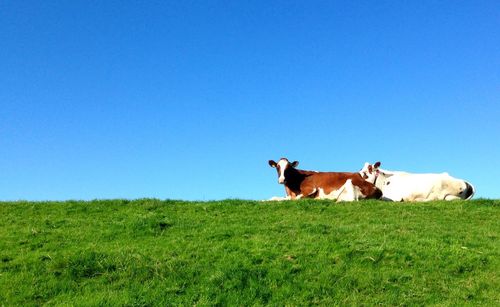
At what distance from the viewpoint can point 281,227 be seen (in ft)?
50.2

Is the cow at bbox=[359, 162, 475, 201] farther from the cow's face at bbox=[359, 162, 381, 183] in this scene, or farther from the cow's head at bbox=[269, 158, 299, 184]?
the cow's head at bbox=[269, 158, 299, 184]

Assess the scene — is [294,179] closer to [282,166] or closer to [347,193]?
[282,166]

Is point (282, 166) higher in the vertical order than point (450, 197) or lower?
higher

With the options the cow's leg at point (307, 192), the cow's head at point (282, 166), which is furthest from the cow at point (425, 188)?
the cow's head at point (282, 166)

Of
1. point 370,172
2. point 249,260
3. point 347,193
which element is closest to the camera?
point 249,260

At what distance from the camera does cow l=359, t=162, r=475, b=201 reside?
2283cm

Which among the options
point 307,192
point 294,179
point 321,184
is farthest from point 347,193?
point 294,179

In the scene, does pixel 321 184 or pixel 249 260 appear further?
pixel 321 184

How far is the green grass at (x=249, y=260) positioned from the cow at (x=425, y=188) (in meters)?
5.11

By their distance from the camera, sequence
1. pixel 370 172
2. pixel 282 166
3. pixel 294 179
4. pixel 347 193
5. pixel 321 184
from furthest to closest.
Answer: pixel 370 172 < pixel 294 179 < pixel 282 166 < pixel 321 184 < pixel 347 193

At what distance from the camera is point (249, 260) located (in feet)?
39.7

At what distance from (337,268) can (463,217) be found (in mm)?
8272

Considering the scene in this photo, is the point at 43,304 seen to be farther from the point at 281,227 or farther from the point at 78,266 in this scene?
the point at 281,227

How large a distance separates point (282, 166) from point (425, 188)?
249 inches
